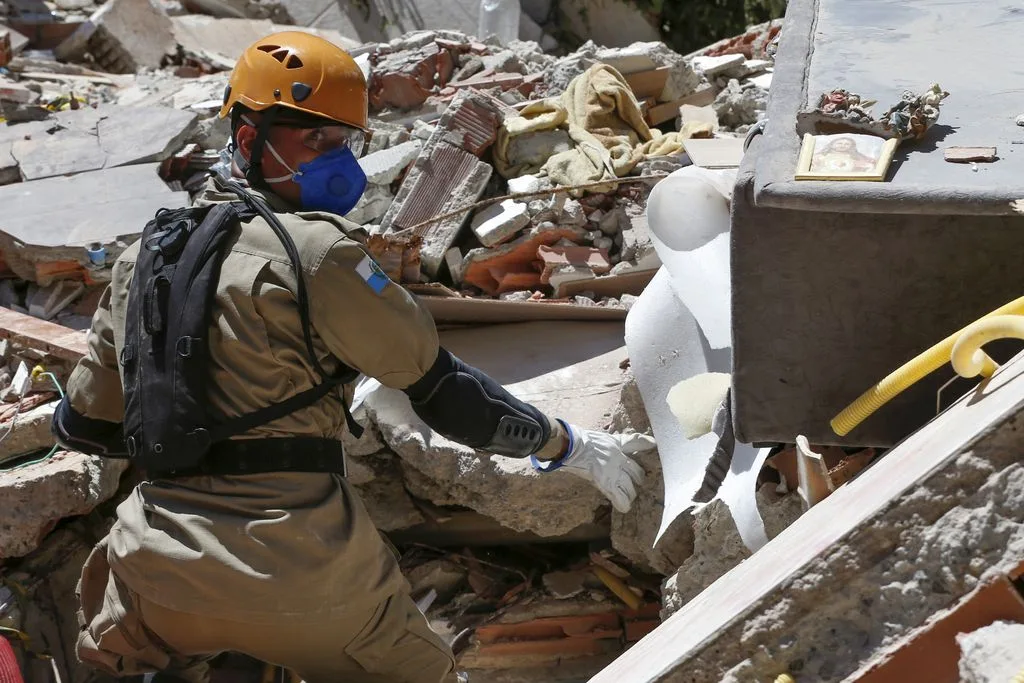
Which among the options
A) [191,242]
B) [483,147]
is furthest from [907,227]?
[483,147]

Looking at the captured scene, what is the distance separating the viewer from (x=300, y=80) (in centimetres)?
247

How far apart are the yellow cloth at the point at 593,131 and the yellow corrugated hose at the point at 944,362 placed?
2.76 meters

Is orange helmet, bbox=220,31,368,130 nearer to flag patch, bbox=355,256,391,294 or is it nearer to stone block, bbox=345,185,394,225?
flag patch, bbox=355,256,391,294

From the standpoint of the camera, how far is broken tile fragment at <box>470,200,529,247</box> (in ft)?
14.8

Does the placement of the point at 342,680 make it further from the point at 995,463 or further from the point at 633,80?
the point at 633,80

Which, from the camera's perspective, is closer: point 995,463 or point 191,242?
point 995,463

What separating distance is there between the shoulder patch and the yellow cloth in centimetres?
243

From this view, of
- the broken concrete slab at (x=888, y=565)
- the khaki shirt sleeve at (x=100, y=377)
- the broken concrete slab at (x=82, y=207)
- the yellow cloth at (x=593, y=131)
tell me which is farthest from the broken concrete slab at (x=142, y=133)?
the broken concrete slab at (x=888, y=565)

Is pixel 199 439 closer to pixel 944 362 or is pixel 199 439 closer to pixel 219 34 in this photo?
pixel 944 362

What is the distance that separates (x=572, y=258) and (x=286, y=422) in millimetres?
2292

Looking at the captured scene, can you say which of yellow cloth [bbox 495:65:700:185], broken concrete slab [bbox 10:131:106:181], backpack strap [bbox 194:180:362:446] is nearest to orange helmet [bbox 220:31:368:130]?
backpack strap [bbox 194:180:362:446]

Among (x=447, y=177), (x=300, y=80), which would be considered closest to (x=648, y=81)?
(x=447, y=177)

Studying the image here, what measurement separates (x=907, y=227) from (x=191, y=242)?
1505 mm

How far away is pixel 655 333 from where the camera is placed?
352cm
